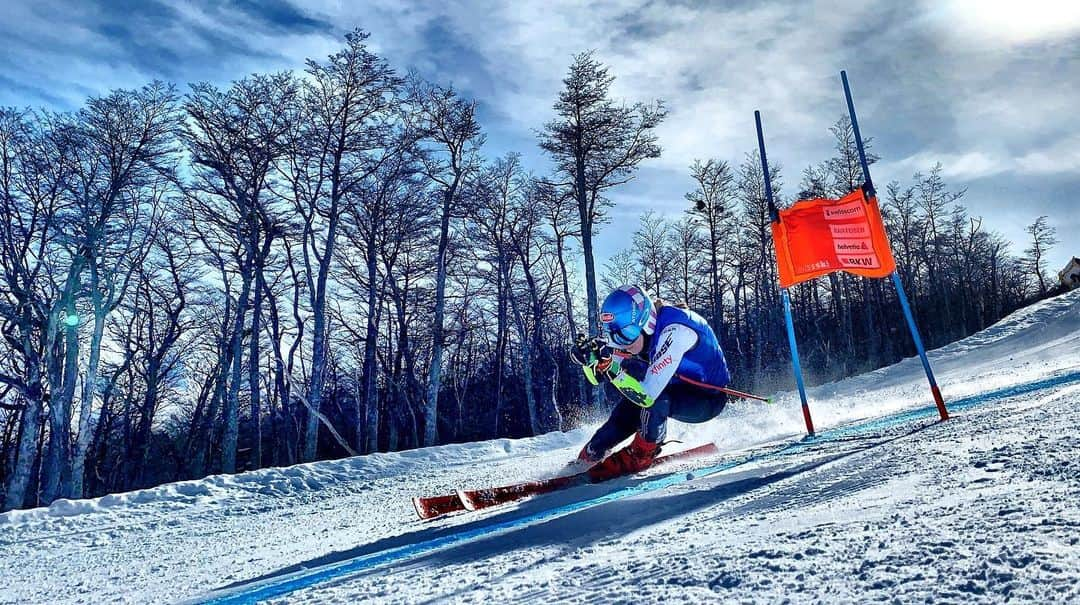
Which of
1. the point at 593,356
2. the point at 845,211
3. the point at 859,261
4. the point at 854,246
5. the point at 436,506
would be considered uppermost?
the point at 845,211

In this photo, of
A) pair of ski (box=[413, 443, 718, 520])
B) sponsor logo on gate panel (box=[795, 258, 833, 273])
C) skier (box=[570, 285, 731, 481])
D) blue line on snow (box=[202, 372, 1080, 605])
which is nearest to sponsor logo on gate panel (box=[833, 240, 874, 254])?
sponsor logo on gate panel (box=[795, 258, 833, 273])

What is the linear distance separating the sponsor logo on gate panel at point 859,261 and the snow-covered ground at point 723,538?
132cm

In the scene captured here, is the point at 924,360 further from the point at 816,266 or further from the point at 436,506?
the point at 436,506

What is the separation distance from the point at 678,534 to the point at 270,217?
1892 cm

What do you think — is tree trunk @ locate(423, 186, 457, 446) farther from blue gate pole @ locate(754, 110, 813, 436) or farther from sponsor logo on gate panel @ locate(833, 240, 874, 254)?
sponsor logo on gate panel @ locate(833, 240, 874, 254)

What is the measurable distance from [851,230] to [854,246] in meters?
0.15

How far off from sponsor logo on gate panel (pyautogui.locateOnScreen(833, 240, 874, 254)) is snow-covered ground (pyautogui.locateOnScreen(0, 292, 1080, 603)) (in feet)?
4.85

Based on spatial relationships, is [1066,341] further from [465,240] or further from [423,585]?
[465,240]

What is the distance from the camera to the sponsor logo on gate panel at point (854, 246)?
5.55m

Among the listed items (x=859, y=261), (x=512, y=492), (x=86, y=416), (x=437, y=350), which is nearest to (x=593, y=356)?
(x=512, y=492)

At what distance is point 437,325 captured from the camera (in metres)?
18.6

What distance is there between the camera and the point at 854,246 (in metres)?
5.67

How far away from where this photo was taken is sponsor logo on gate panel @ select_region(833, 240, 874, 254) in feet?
18.2

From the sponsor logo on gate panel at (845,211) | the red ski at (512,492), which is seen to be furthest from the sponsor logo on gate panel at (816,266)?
the red ski at (512,492)
